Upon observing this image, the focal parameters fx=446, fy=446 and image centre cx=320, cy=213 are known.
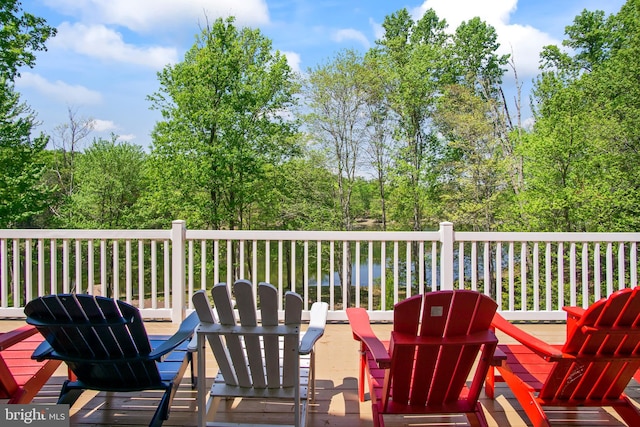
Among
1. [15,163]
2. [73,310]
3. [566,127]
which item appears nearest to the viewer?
[73,310]

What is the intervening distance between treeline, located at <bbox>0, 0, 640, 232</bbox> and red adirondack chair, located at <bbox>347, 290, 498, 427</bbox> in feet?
53.3

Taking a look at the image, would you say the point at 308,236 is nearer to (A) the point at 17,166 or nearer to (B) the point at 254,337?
(B) the point at 254,337

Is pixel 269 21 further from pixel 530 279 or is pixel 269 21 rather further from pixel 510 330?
pixel 510 330

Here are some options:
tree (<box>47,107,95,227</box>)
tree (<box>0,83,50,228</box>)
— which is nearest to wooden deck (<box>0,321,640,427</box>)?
tree (<box>0,83,50,228</box>)

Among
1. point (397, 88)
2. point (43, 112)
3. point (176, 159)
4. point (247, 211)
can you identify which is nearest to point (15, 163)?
point (43, 112)

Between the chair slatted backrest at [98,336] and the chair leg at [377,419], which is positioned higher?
the chair slatted backrest at [98,336]

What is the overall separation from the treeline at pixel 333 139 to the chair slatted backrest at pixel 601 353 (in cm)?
1585

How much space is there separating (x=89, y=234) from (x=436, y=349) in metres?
3.62

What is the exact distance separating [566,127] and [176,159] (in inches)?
595

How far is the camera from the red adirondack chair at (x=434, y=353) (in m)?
1.92

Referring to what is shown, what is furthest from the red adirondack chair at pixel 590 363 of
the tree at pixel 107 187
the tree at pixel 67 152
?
the tree at pixel 67 152

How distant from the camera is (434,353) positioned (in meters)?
1.99

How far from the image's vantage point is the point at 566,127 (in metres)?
14.8

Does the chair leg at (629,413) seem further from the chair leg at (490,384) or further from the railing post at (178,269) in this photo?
the railing post at (178,269)
